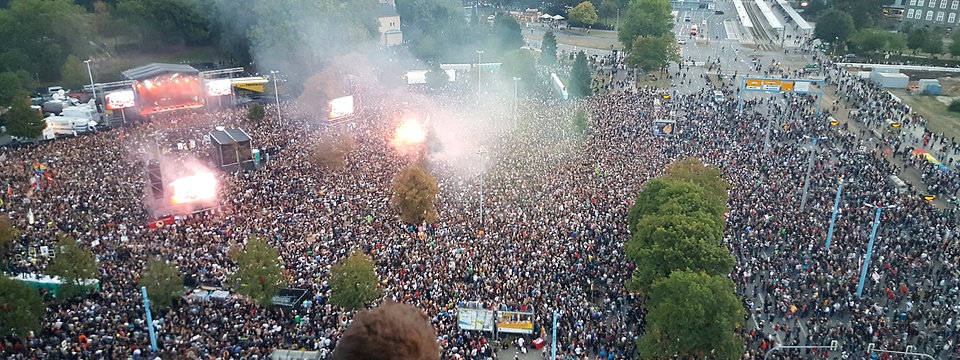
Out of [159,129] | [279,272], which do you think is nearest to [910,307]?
[279,272]

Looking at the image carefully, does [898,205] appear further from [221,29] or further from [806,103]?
[221,29]

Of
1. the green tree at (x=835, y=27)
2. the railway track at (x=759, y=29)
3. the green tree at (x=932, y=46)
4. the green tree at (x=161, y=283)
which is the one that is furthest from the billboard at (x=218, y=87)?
the green tree at (x=932, y=46)

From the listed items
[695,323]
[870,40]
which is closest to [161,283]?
[695,323]

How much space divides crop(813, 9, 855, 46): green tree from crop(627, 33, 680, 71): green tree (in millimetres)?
20284

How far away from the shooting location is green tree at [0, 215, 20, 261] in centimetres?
2447

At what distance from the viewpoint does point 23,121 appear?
39406mm

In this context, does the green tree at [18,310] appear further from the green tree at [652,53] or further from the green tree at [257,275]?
the green tree at [652,53]

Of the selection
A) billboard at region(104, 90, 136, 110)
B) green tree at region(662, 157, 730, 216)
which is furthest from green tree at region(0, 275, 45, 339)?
billboard at region(104, 90, 136, 110)

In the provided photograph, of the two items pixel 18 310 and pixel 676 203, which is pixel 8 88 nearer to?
pixel 18 310

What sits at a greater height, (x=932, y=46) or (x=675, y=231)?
(x=932, y=46)

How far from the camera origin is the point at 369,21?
6750 centimetres

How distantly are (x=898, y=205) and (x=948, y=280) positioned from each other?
6274 millimetres

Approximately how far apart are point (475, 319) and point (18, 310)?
12816mm

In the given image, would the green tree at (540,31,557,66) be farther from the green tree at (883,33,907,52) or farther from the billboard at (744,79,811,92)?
the green tree at (883,33,907,52)
